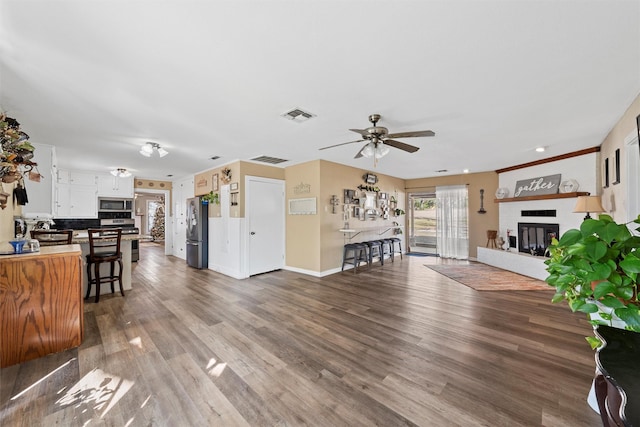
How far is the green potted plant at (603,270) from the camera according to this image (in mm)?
979

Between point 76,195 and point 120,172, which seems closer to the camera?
point 120,172

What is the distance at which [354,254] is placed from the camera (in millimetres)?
5531

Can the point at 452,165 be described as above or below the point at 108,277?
above

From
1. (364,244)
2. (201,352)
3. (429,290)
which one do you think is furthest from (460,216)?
(201,352)

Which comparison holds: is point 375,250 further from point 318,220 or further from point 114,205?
point 114,205

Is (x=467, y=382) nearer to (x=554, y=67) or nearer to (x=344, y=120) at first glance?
(x=554, y=67)

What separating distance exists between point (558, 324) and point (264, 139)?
439 centimetres

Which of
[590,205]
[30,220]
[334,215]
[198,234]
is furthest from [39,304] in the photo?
[590,205]

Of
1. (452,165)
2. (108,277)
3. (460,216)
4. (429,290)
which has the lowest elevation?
(429,290)

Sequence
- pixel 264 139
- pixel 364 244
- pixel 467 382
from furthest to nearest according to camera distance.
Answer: pixel 364 244, pixel 264 139, pixel 467 382

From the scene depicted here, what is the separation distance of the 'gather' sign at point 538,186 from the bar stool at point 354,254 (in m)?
3.86

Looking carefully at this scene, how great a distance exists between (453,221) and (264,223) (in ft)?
17.5

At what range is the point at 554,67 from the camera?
1.95m

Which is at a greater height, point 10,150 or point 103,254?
point 10,150
